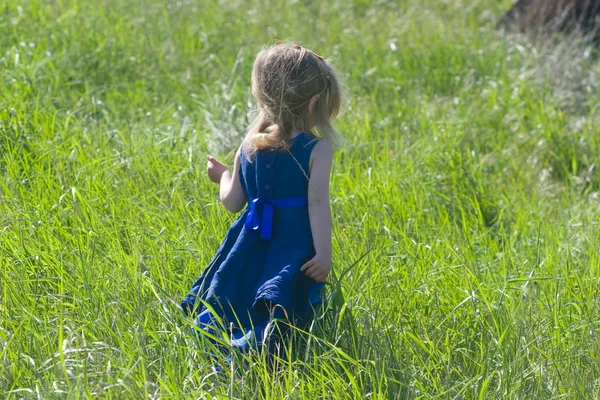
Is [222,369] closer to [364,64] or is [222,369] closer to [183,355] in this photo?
[183,355]

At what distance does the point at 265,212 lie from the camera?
290cm

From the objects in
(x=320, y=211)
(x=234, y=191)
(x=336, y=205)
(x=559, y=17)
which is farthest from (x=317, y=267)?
(x=559, y=17)

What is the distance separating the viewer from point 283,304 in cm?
276

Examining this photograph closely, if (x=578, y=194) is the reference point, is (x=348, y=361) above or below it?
above

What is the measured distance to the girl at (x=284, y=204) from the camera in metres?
2.85

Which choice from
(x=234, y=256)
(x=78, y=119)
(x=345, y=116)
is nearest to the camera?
(x=234, y=256)

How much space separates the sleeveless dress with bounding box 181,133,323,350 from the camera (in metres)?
2.86

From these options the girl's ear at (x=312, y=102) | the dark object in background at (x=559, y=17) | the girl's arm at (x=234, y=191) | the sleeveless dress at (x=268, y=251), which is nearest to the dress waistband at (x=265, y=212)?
the sleeveless dress at (x=268, y=251)

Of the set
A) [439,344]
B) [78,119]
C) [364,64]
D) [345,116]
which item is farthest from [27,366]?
[364,64]

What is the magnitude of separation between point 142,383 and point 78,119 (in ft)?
8.90

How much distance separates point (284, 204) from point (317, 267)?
254 millimetres

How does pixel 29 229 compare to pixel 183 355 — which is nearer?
pixel 183 355

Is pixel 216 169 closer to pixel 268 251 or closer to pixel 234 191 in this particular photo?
pixel 234 191

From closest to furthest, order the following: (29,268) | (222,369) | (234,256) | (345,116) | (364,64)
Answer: (222,369), (234,256), (29,268), (345,116), (364,64)
